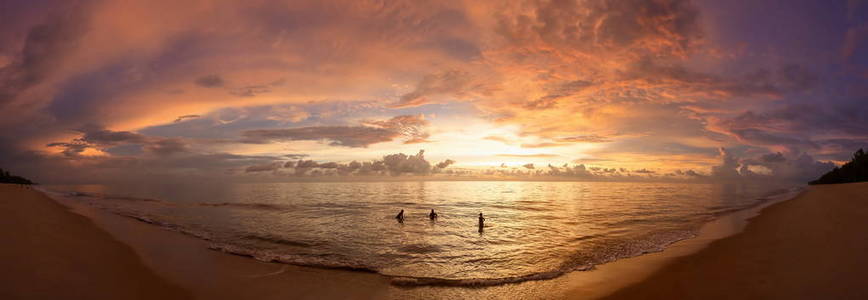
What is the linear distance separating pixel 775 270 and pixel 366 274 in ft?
58.2

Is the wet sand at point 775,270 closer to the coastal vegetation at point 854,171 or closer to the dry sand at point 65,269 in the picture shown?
the dry sand at point 65,269

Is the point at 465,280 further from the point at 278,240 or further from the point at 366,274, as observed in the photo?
the point at 278,240

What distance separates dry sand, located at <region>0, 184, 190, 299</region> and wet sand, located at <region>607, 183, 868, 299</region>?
1808cm

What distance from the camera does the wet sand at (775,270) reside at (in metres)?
10.6

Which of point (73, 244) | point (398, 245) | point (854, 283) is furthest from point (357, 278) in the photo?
point (854, 283)

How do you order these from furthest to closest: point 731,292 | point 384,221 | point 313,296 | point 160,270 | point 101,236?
1. point 384,221
2. point 101,236
3. point 160,270
4. point 313,296
5. point 731,292

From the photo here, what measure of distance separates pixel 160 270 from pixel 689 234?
34.5 m

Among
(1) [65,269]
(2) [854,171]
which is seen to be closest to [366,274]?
(1) [65,269]

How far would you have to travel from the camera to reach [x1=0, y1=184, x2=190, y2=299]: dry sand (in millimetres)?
10453

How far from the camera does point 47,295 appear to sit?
999 cm

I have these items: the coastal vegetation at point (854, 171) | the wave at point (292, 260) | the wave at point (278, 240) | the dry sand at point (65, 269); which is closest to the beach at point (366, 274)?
the dry sand at point (65, 269)

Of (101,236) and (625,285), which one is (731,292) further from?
(101,236)

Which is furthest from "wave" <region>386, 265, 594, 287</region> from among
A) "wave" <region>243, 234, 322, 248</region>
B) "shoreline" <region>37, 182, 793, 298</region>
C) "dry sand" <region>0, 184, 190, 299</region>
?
"wave" <region>243, 234, 322, 248</region>

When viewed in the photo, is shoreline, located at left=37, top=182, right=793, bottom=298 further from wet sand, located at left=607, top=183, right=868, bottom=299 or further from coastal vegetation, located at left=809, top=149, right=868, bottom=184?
coastal vegetation, located at left=809, top=149, right=868, bottom=184
